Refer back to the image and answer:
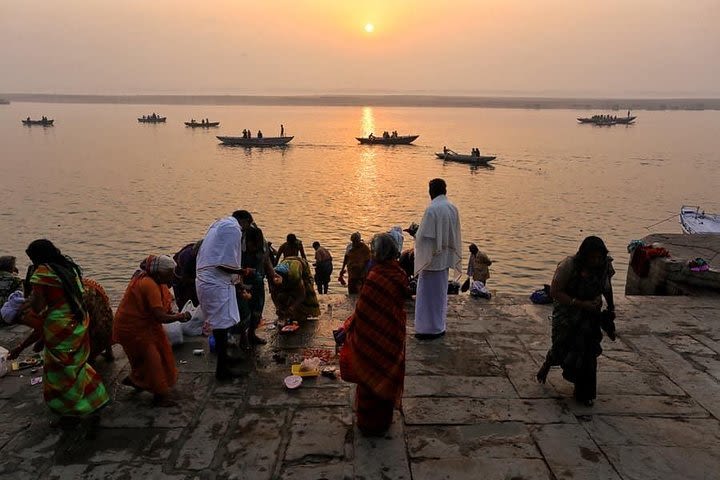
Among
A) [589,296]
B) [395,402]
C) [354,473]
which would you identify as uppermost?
[589,296]

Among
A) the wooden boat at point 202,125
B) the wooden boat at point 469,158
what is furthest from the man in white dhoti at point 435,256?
the wooden boat at point 202,125

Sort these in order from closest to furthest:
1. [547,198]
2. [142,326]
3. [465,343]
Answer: [142,326] < [465,343] < [547,198]

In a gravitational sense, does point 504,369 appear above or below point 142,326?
below

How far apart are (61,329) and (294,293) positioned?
2.71m

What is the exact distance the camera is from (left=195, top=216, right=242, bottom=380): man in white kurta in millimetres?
4633

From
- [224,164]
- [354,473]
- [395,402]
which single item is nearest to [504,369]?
[395,402]

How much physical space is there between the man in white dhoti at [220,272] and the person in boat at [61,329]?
38.1 inches

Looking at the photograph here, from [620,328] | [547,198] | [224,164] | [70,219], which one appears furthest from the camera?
[224,164]

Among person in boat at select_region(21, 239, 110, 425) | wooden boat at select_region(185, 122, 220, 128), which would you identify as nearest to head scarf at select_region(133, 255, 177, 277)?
person in boat at select_region(21, 239, 110, 425)

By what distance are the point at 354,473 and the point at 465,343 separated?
8.46 feet

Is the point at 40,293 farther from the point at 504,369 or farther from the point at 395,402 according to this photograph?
the point at 504,369

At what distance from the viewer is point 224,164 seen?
38312 mm

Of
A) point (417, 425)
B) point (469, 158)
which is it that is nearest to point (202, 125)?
point (469, 158)

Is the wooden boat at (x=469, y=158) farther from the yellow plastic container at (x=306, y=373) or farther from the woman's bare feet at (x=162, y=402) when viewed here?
the woman's bare feet at (x=162, y=402)
